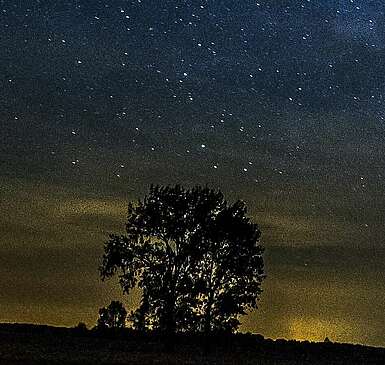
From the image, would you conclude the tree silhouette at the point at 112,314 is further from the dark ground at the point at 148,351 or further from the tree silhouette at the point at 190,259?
the tree silhouette at the point at 190,259

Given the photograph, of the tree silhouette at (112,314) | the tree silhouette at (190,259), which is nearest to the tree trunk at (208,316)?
the tree silhouette at (190,259)

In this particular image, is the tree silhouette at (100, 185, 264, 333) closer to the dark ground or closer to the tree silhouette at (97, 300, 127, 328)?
the dark ground

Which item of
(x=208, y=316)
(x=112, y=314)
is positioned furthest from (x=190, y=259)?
(x=112, y=314)

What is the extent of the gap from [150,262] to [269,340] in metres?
61.1

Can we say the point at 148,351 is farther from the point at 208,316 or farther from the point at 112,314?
the point at 112,314

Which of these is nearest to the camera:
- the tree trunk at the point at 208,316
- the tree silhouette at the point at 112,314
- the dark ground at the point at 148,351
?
the dark ground at the point at 148,351

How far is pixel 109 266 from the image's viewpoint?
195 feet

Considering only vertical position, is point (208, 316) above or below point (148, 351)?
above

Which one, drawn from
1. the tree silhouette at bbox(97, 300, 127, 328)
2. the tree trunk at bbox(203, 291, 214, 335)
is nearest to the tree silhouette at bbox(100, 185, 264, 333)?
the tree trunk at bbox(203, 291, 214, 335)

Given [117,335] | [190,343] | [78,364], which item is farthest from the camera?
[117,335]

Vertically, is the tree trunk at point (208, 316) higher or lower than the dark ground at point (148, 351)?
higher

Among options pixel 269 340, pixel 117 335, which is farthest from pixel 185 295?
pixel 269 340

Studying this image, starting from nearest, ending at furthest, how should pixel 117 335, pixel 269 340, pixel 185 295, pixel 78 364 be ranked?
1. pixel 78 364
2. pixel 185 295
3. pixel 117 335
4. pixel 269 340

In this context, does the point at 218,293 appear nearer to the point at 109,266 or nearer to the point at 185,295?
the point at 185,295
